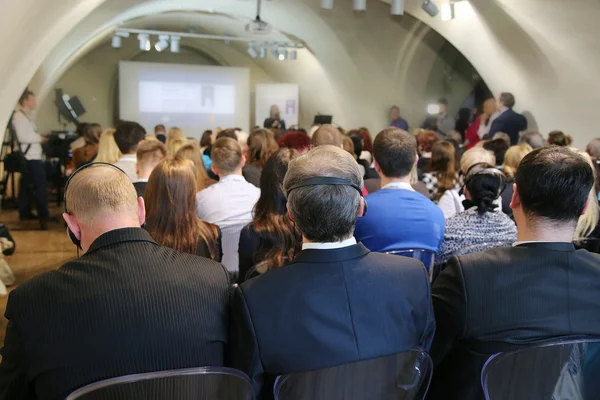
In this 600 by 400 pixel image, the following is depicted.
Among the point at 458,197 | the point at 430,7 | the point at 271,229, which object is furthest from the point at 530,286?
the point at 430,7

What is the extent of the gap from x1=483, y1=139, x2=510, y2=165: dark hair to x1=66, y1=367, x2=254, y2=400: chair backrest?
4.57m

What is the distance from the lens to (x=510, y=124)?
8273mm

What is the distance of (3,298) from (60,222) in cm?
351

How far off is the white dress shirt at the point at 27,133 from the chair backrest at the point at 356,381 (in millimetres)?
6763

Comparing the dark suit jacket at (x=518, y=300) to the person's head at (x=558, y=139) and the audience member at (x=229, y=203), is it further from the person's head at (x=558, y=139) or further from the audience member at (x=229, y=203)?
the person's head at (x=558, y=139)

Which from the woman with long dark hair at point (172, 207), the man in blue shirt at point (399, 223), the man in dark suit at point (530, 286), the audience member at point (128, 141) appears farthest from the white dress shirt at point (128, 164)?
the man in dark suit at point (530, 286)

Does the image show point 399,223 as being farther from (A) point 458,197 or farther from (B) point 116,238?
(B) point 116,238

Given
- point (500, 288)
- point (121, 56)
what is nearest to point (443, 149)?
point (500, 288)

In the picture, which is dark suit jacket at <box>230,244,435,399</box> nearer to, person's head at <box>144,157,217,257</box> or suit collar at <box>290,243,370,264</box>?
suit collar at <box>290,243,370,264</box>

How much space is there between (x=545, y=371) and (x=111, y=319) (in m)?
1.08

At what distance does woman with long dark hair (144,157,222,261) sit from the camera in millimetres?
2502

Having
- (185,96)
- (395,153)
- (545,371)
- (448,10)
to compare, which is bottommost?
(545,371)

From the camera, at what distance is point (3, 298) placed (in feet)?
15.0

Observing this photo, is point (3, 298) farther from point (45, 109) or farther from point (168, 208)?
point (45, 109)
